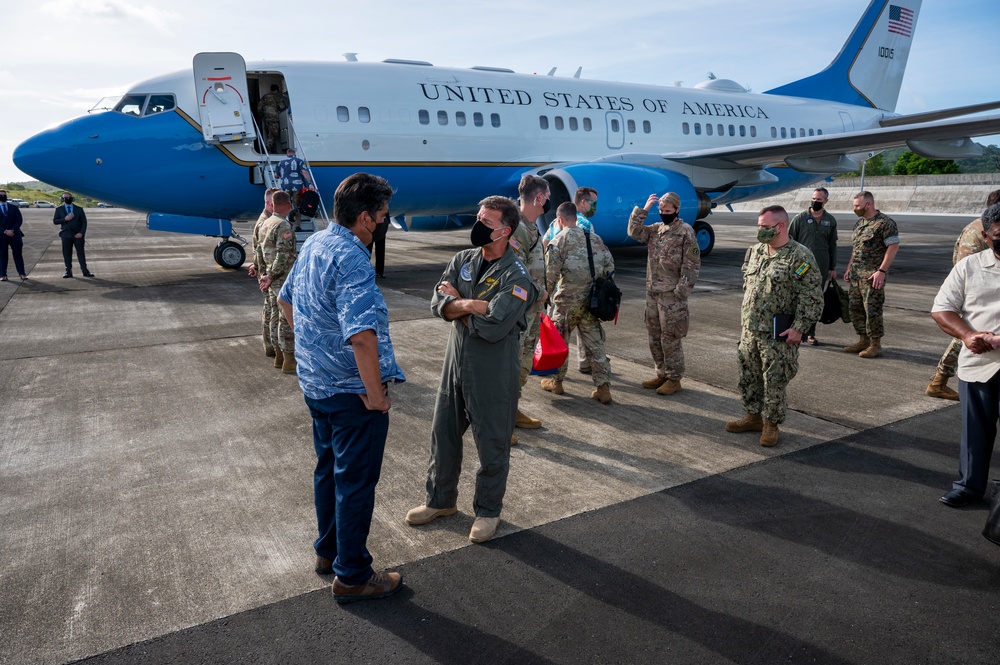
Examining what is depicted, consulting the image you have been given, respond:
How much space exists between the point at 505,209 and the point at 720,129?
16649mm

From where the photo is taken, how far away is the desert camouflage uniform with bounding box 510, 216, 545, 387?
495 centimetres

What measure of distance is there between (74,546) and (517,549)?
7.95 feet

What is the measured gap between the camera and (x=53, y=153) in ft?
36.0

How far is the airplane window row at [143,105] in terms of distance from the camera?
11.5 metres

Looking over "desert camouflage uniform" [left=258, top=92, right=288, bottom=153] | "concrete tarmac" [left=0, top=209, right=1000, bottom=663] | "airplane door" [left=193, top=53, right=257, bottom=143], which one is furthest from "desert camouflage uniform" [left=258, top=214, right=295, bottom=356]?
"desert camouflage uniform" [left=258, top=92, right=288, bottom=153]

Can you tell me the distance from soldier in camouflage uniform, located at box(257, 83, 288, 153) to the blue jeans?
11.3 meters

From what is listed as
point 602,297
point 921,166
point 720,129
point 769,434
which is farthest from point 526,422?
point 921,166

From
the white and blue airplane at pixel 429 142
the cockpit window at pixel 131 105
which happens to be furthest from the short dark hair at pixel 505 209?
the cockpit window at pixel 131 105

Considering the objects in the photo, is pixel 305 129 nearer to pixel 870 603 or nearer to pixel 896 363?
pixel 896 363

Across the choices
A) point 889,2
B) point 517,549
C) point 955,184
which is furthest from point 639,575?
point 955,184

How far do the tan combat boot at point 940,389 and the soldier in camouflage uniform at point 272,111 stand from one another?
11.7 meters

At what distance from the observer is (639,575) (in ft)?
11.1

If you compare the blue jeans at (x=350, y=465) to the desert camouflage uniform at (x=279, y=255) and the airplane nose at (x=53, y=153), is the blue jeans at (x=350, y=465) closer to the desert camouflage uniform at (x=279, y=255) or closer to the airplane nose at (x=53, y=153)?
the desert camouflage uniform at (x=279, y=255)

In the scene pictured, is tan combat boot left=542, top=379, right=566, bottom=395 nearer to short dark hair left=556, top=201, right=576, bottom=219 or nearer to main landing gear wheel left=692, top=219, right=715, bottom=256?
short dark hair left=556, top=201, right=576, bottom=219
